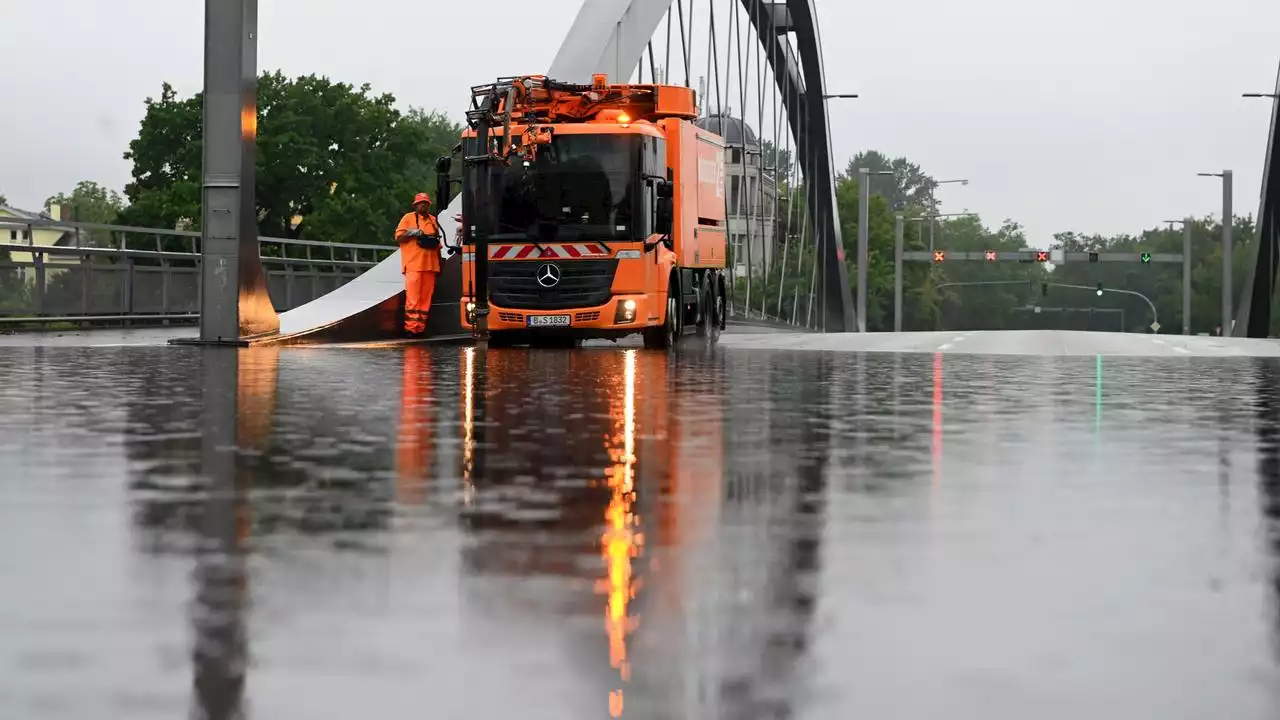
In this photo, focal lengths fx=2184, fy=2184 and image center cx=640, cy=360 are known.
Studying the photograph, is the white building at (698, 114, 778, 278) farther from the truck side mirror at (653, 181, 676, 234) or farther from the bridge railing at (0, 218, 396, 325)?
the bridge railing at (0, 218, 396, 325)

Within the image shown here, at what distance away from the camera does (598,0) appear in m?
34.5

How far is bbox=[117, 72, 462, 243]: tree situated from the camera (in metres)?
92.2

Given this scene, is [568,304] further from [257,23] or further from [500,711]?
[500,711]

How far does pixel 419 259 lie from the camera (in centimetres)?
3005

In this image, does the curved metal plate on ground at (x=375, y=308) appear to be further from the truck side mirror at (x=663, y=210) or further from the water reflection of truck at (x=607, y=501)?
the water reflection of truck at (x=607, y=501)

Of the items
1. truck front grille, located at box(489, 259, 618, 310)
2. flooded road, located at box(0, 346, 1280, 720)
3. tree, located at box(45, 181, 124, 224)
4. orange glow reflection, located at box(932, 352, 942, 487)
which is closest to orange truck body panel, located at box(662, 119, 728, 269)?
truck front grille, located at box(489, 259, 618, 310)

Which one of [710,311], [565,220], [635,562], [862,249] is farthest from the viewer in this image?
[862,249]

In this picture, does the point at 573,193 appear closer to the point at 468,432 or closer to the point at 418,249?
the point at 418,249

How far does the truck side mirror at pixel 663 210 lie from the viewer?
92.5ft

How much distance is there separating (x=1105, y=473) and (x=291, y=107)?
86.9 m

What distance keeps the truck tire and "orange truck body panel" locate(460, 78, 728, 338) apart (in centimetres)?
17

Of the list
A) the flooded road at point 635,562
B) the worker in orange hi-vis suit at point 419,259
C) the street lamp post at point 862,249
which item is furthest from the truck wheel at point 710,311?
the street lamp post at point 862,249

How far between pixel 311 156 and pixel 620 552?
8732cm

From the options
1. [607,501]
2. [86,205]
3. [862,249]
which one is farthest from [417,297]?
[86,205]
